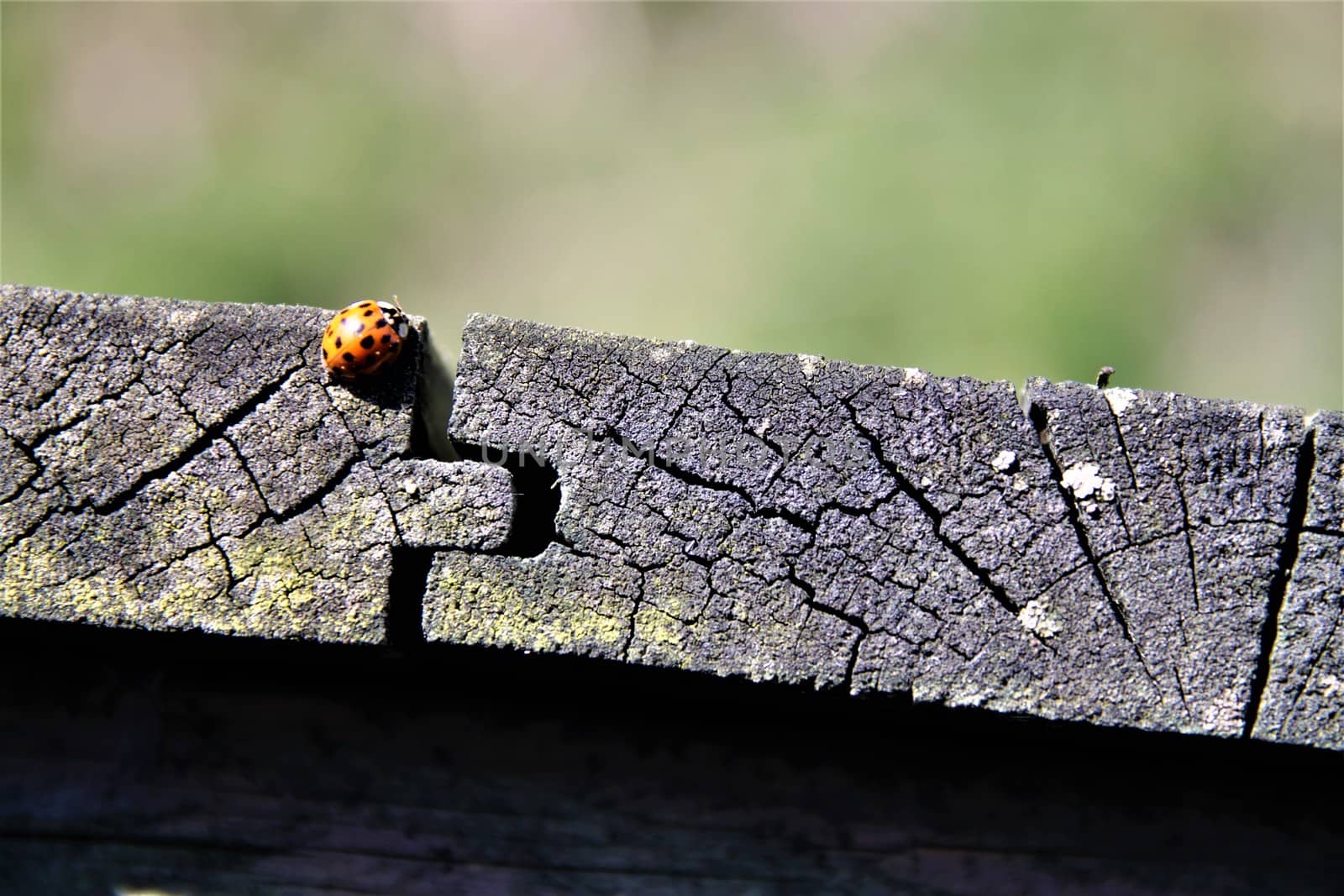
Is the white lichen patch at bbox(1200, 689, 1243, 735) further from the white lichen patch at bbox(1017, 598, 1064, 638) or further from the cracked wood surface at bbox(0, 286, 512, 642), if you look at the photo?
the cracked wood surface at bbox(0, 286, 512, 642)

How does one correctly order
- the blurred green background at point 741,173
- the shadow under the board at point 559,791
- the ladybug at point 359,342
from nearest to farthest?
the ladybug at point 359,342 < the shadow under the board at point 559,791 < the blurred green background at point 741,173

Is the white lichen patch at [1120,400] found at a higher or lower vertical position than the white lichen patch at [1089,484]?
higher

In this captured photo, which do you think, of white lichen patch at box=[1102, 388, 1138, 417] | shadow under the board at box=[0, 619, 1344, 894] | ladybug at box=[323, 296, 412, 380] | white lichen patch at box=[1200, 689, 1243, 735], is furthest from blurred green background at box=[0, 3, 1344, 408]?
ladybug at box=[323, 296, 412, 380]

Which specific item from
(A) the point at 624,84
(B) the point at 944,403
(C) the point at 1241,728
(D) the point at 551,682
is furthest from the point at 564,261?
(C) the point at 1241,728

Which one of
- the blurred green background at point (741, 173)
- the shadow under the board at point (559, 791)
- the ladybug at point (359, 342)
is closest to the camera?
the ladybug at point (359, 342)

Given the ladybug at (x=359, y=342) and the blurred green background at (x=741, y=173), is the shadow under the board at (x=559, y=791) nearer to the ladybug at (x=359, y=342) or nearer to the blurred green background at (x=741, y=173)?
the ladybug at (x=359, y=342)

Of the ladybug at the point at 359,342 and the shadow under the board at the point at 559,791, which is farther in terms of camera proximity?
the shadow under the board at the point at 559,791

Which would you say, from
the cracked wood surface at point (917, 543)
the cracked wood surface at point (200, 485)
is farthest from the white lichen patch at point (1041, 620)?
the cracked wood surface at point (200, 485)

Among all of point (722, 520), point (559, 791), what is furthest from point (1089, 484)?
point (559, 791)

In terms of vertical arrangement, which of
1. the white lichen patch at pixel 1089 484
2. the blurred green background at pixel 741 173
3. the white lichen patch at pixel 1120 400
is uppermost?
the blurred green background at pixel 741 173
